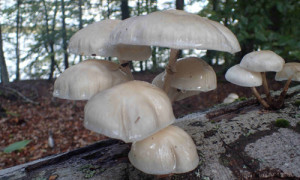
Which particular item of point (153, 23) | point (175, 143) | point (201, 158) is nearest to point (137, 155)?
point (175, 143)

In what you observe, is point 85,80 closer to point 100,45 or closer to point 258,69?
point 100,45

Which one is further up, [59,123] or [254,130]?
[254,130]

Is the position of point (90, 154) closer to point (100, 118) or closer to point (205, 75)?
point (100, 118)

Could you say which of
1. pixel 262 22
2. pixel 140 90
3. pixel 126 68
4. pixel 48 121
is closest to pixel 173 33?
pixel 140 90

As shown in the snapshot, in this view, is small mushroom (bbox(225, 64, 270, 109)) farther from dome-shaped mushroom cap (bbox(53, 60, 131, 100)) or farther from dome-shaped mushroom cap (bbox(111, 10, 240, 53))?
dome-shaped mushroom cap (bbox(53, 60, 131, 100))

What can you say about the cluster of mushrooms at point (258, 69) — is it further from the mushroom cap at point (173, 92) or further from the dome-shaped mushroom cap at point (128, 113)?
the dome-shaped mushroom cap at point (128, 113)

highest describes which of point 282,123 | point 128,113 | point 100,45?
point 100,45
